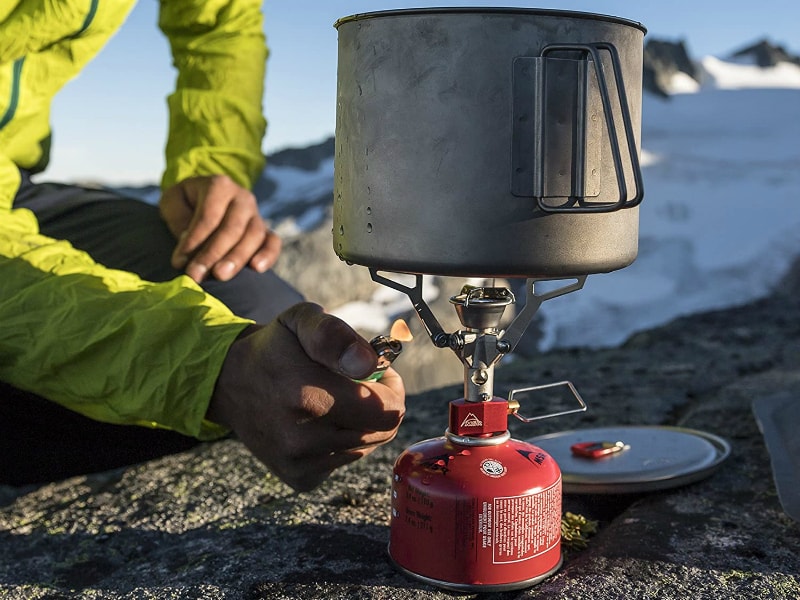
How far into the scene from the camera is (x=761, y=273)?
17.6 ft

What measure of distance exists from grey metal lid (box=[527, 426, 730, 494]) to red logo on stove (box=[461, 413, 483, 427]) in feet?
1.16

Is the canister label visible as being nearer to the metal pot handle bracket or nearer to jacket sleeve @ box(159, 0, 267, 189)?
the metal pot handle bracket

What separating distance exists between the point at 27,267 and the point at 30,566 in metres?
0.45

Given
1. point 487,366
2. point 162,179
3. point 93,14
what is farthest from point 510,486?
point 162,179

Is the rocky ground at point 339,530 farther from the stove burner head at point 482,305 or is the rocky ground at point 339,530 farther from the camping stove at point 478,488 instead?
the stove burner head at point 482,305

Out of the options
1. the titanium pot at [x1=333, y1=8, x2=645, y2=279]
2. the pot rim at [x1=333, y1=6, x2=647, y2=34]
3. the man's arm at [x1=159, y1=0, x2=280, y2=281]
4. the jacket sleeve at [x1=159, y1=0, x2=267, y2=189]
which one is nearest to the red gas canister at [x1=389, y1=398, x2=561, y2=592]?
the titanium pot at [x1=333, y1=8, x2=645, y2=279]

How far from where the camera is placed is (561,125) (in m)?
0.97

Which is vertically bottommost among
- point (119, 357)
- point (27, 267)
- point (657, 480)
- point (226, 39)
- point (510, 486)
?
point (657, 480)

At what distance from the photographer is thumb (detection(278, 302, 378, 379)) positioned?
3.56 ft

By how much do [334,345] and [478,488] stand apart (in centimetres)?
25

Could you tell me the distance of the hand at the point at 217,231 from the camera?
178 cm

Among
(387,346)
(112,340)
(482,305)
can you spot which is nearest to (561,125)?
(482,305)

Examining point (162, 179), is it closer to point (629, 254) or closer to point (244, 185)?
point (244, 185)

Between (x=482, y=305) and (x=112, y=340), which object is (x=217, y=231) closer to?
(x=112, y=340)
